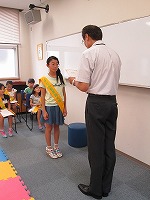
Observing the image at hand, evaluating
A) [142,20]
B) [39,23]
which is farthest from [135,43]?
[39,23]

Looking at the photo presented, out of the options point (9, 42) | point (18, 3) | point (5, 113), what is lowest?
point (5, 113)

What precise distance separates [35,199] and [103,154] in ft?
2.68

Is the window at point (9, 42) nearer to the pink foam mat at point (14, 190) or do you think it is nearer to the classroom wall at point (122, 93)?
the classroom wall at point (122, 93)

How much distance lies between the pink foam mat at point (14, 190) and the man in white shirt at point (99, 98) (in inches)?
27.0

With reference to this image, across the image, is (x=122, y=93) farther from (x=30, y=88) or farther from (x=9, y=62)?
(x=9, y=62)

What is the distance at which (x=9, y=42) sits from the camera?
538cm

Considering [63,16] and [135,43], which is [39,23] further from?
[135,43]

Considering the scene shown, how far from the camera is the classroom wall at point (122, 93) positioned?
2549 millimetres

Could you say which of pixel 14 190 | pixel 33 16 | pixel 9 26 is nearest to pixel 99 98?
pixel 14 190

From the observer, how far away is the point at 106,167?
1984 millimetres

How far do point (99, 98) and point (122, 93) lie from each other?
3.76 ft

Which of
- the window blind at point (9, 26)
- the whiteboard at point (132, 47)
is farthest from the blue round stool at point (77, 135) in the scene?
the window blind at point (9, 26)

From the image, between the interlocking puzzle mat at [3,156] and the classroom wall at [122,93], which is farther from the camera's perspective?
the interlocking puzzle mat at [3,156]

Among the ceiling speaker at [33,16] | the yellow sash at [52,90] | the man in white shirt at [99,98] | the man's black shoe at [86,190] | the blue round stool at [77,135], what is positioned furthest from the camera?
the ceiling speaker at [33,16]
